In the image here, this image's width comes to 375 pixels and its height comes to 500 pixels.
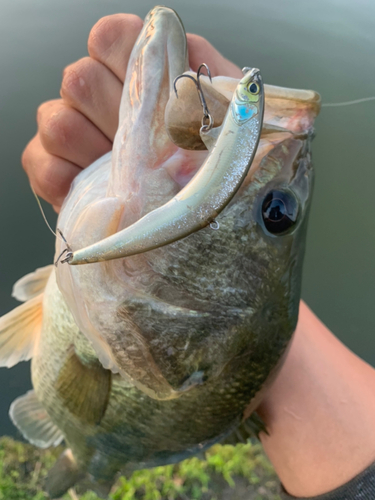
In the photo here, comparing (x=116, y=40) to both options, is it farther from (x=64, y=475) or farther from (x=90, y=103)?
(x=64, y=475)

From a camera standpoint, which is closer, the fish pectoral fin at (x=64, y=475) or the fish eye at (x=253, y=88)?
the fish eye at (x=253, y=88)

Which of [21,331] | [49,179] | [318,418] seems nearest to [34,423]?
[21,331]

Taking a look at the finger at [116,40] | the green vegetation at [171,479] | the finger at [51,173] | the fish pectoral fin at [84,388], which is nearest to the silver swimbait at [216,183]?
the fish pectoral fin at [84,388]

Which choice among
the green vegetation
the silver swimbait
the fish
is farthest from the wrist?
the green vegetation

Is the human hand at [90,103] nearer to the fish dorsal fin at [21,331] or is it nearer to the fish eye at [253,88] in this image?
the fish dorsal fin at [21,331]

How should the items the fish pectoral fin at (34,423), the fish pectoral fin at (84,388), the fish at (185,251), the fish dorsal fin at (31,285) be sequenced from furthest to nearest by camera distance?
the fish pectoral fin at (34,423)
the fish dorsal fin at (31,285)
the fish pectoral fin at (84,388)
the fish at (185,251)

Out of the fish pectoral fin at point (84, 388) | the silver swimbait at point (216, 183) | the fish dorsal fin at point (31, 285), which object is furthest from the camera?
the fish dorsal fin at point (31, 285)

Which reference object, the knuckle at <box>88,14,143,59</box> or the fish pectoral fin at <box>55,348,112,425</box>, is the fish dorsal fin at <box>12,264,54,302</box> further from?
the knuckle at <box>88,14,143,59</box>

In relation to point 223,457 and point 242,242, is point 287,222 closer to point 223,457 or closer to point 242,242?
point 242,242
